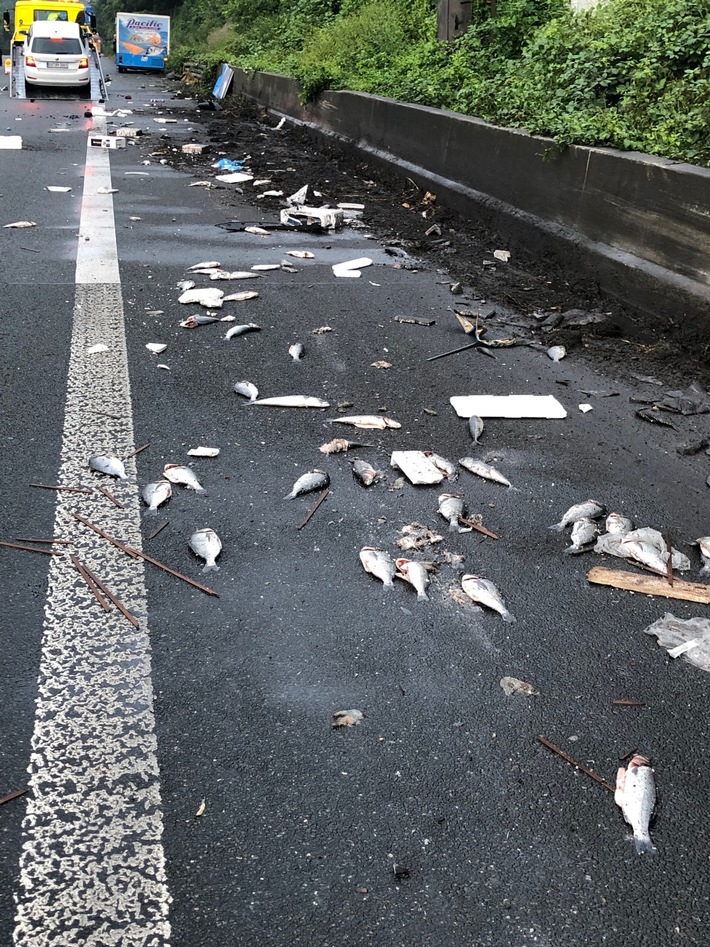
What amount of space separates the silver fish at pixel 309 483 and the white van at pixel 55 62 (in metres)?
27.4

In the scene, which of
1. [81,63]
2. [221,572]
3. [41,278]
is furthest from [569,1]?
[81,63]

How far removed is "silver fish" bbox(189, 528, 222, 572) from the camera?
3.27 m

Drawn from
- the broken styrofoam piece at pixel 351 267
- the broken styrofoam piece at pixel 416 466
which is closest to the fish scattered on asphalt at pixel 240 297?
the broken styrofoam piece at pixel 351 267

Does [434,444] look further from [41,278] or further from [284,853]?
[41,278]

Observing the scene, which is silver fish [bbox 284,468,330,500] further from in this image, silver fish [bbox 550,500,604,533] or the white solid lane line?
silver fish [bbox 550,500,604,533]

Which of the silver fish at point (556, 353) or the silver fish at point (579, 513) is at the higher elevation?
the silver fish at point (556, 353)

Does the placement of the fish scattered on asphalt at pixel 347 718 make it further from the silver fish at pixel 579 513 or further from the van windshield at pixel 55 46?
the van windshield at pixel 55 46

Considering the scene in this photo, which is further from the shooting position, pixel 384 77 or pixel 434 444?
pixel 384 77

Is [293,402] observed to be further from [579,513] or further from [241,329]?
[579,513]

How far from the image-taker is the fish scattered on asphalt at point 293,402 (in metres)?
4.69

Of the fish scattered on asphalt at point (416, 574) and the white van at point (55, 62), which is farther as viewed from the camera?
the white van at point (55, 62)

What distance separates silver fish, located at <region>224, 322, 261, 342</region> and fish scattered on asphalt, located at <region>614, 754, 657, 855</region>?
13.0 feet

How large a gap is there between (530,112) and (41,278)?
15.7 ft

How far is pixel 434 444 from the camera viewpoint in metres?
4.33
